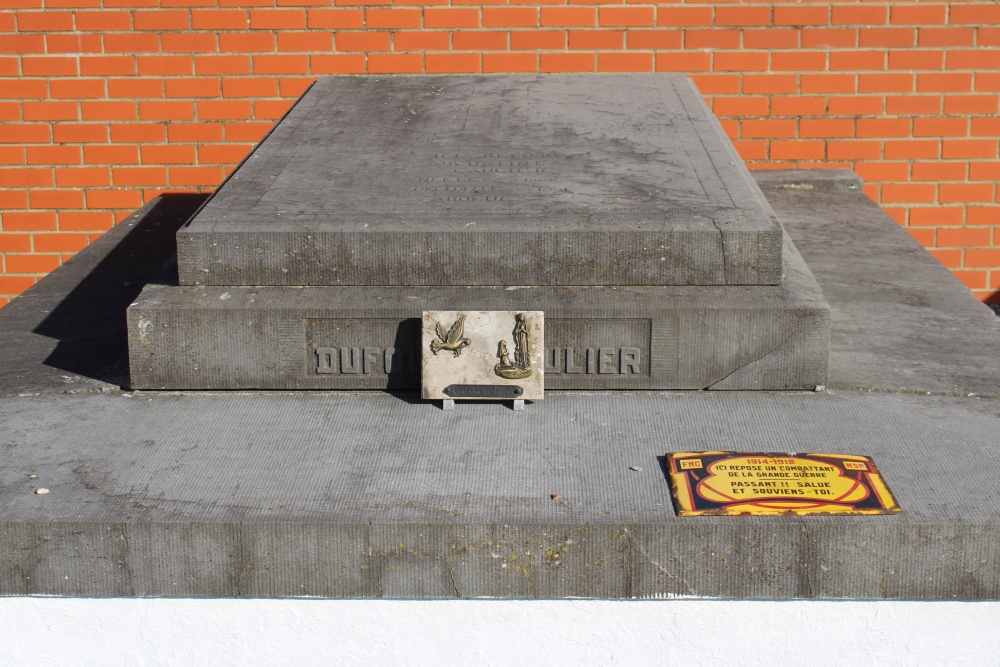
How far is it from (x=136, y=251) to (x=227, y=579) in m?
2.38

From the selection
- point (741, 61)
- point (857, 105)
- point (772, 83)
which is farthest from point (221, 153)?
point (857, 105)

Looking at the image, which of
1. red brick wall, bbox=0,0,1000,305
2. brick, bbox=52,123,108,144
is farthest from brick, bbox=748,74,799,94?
brick, bbox=52,123,108,144

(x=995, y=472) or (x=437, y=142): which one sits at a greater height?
(x=437, y=142)

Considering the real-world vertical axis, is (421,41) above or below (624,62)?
above

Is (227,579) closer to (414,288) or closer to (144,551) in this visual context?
(144,551)

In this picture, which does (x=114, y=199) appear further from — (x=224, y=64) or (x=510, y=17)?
(x=510, y=17)

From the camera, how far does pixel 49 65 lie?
5.14 m

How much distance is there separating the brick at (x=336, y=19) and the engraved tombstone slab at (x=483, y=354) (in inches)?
98.7

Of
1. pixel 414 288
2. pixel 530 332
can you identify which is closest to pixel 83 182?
pixel 414 288

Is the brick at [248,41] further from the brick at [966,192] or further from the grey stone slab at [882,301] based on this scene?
the brick at [966,192]

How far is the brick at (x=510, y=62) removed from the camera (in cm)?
506

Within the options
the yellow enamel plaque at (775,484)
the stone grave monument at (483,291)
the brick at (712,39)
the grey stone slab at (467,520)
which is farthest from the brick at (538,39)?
the yellow enamel plaque at (775,484)

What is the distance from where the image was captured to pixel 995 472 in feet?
8.56

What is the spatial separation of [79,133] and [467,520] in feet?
11.7
